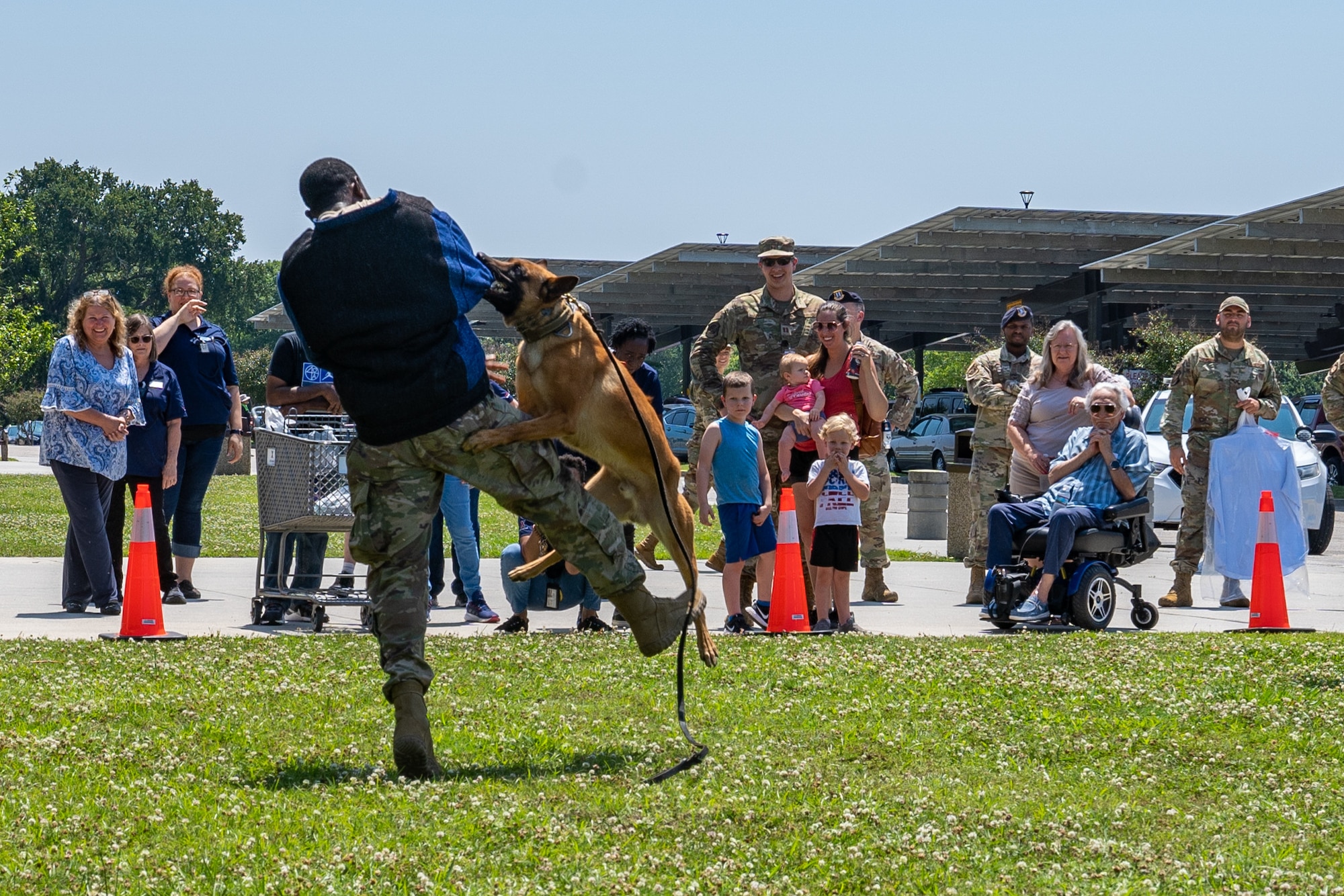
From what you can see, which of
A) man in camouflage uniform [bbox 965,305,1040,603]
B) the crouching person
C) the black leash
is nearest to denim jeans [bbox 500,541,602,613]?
the crouching person

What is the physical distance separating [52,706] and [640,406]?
9.02ft

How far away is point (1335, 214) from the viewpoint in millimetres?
26344

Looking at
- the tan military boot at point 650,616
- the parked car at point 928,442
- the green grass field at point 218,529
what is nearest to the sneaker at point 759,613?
the green grass field at point 218,529

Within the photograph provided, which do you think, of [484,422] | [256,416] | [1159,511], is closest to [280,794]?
[484,422]

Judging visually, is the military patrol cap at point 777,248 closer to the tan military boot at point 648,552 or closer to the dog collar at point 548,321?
the tan military boot at point 648,552

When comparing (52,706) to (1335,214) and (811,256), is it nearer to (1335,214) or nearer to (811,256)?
(1335,214)

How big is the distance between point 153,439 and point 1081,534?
6.25 m

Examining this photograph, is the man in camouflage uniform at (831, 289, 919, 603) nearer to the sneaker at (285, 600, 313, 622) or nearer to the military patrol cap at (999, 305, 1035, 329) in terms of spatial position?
Result: the military patrol cap at (999, 305, 1035, 329)

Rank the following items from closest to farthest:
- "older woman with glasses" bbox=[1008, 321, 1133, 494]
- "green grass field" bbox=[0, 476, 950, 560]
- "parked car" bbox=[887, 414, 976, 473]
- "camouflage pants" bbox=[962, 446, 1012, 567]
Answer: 1. "older woman with glasses" bbox=[1008, 321, 1133, 494]
2. "camouflage pants" bbox=[962, 446, 1012, 567]
3. "green grass field" bbox=[0, 476, 950, 560]
4. "parked car" bbox=[887, 414, 976, 473]

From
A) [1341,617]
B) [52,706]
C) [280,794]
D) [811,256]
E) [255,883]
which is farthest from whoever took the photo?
[811,256]

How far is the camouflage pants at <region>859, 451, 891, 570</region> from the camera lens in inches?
448

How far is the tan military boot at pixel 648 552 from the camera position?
29.5 ft

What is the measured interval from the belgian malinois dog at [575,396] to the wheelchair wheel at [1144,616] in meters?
4.74

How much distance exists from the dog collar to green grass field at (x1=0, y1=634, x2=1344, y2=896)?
5.07 ft
